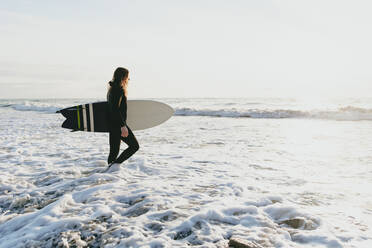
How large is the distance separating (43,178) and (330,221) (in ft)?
13.5

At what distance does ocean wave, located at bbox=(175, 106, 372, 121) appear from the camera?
1587cm

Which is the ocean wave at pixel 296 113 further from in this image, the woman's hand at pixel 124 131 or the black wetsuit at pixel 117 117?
the woman's hand at pixel 124 131

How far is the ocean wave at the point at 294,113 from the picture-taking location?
1587cm

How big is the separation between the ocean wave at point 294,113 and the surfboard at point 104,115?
495 inches

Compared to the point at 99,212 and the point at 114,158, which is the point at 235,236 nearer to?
the point at 99,212

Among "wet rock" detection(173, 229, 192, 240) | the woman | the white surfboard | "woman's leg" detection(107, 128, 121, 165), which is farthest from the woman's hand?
"wet rock" detection(173, 229, 192, 240)

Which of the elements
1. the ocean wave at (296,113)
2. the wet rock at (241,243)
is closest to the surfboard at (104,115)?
the wet rock at (241,243)

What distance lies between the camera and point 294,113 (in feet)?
58.9

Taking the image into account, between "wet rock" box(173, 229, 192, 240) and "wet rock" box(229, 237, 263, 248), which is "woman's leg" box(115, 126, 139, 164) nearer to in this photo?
"wet rock" box(173, 229, 192, 240)

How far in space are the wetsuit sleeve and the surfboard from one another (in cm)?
92

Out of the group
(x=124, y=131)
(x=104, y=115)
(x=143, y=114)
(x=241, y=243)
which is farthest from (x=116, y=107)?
(x=241, y=243)

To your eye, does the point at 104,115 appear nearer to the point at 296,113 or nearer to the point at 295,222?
the point at 295,222

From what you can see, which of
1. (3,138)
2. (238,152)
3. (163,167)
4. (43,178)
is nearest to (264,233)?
(163,167)

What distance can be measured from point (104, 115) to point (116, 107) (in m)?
1.64
